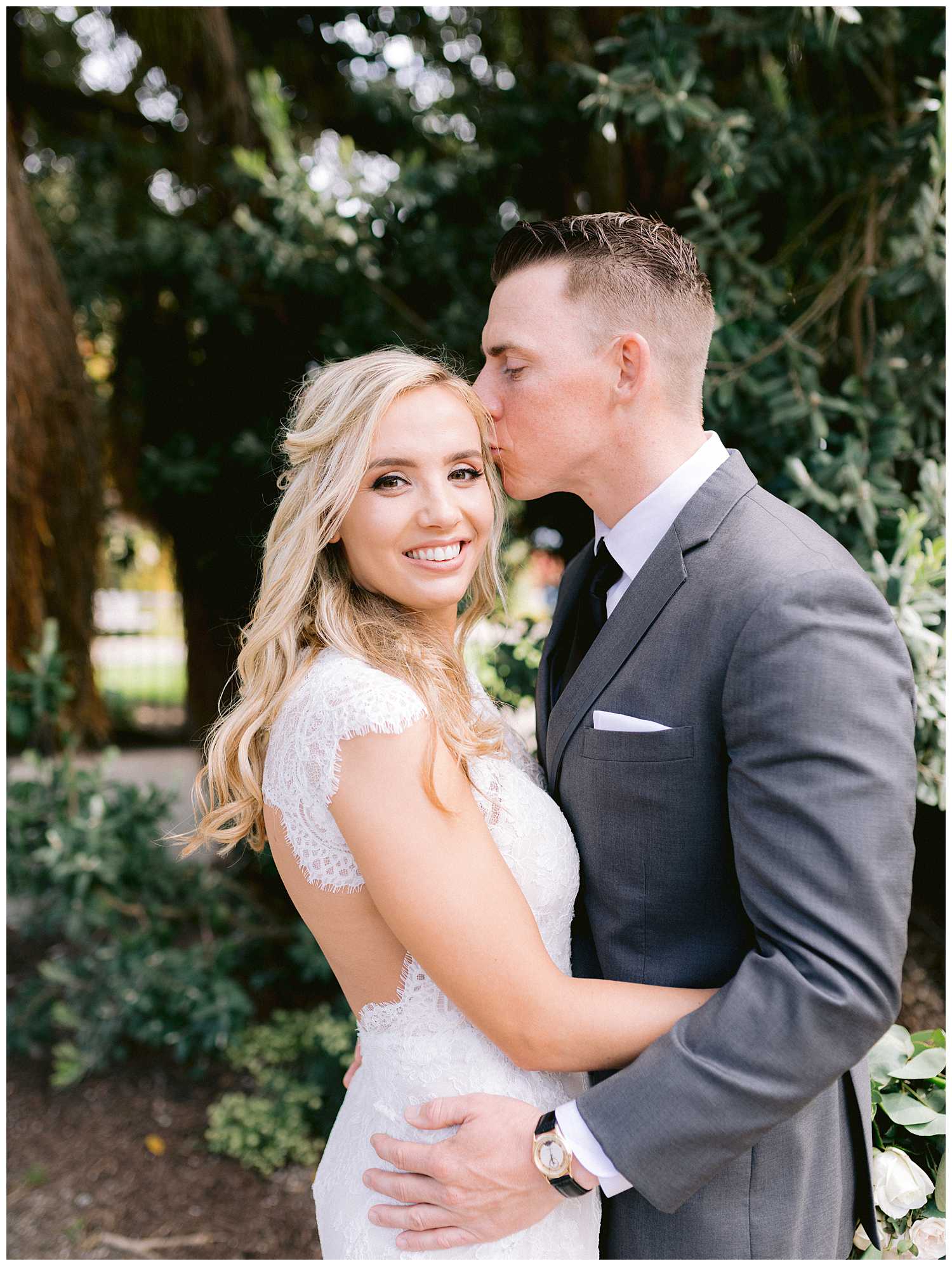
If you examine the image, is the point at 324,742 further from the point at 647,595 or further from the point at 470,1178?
the point at 470,1178

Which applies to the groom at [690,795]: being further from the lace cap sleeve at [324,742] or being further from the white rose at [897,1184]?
the lace cap sleeve at [324,742]

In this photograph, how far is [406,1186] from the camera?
61.4 inches

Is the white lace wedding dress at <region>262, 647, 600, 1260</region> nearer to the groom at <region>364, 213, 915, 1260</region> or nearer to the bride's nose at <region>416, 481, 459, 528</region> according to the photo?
the groom at <region>364, 213, 915, 1260</region>

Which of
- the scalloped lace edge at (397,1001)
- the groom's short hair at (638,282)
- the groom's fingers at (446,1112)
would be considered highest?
the groom's short hair at (638,282)

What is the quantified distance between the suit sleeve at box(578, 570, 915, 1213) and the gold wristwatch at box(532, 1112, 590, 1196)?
0.07 metres

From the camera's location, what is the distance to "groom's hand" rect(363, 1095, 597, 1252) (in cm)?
147

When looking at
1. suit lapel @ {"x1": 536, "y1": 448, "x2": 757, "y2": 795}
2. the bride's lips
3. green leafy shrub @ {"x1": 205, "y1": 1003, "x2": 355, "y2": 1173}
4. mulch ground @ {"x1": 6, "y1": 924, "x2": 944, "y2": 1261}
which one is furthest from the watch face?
mulch ground @ {"x1": 6, "y1": 924, "x2": 944, "y2": 1261}

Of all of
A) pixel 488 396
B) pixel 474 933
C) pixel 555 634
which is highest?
pixel 488 396

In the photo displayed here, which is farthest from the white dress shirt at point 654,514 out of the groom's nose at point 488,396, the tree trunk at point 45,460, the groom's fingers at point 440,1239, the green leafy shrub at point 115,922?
the tree trunk at point 45,460

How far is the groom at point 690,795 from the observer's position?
4.24 ft

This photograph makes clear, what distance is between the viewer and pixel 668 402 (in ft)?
5.98

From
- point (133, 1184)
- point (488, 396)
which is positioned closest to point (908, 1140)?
point (488, 396)

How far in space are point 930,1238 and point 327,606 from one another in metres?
1.60

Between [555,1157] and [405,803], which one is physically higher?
[405,803]
